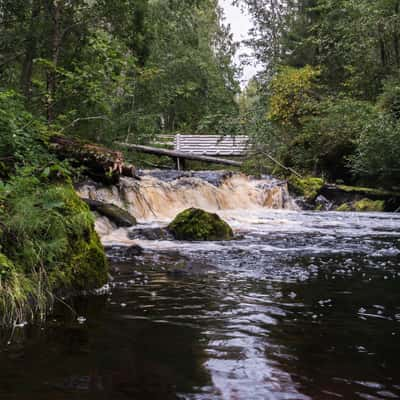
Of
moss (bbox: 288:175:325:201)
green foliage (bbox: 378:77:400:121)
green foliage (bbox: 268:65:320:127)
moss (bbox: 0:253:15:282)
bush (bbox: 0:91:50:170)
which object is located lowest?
moss (bbox: 0:253:15:282)

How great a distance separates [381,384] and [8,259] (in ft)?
9.37

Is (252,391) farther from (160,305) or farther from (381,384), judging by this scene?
(160,305)

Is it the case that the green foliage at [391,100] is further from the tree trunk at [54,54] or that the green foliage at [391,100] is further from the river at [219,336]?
the river at [219,336]

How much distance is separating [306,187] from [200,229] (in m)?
9.92

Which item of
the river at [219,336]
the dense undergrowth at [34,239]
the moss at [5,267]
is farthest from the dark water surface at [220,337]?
the moss at [5,267]

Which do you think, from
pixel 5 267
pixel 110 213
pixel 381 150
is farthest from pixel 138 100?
pixel 5 267

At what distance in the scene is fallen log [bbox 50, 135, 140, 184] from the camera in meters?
8.36

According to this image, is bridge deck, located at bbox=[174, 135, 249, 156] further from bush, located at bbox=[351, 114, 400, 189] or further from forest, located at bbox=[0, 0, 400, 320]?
bush, located at bbox=[351, 114, 400, 189]

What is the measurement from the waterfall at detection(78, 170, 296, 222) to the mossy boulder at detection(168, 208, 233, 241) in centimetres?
271

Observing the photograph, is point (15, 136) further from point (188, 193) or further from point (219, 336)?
point (188, 193)

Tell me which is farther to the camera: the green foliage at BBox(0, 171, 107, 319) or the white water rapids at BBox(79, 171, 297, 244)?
the white water rapids at BBox(79, 171, 297, 244)

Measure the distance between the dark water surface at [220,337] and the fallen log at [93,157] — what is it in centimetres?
280

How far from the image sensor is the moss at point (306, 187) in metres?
17.6

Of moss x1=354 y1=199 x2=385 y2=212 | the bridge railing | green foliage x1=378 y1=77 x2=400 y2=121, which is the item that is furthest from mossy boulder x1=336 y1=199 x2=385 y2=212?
the bridge railing
